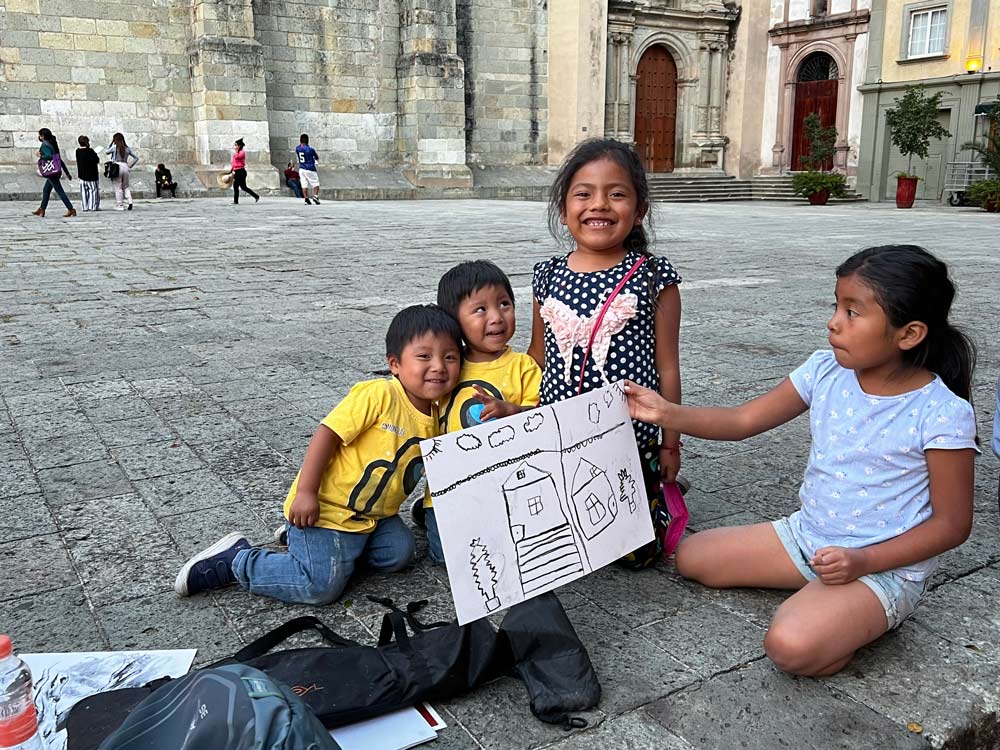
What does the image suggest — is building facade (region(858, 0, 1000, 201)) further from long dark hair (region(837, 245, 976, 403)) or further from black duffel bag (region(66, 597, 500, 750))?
black duffel bag (region(66, 597, 500, 750))

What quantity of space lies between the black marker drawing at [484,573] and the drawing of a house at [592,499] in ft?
1.05

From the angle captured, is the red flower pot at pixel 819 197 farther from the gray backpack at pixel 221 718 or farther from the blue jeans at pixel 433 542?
the gray backpack at pixel 221 718

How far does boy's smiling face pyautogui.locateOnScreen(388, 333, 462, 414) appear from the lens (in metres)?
2.61

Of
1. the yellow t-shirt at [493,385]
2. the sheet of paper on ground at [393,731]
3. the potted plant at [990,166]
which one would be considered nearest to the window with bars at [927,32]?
the potted plant at [990,166]

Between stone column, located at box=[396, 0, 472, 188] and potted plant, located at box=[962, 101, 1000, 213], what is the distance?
12.4 m

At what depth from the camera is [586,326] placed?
2.77m

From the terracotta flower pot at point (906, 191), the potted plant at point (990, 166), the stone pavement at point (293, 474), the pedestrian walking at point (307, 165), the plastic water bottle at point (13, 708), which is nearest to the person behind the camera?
the plastic water bottle at point (13, 708)

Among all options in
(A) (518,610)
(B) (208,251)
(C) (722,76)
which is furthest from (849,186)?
(A) (518,610)

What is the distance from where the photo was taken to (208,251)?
1112cm

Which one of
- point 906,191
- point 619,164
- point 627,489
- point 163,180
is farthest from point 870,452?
point 906,191

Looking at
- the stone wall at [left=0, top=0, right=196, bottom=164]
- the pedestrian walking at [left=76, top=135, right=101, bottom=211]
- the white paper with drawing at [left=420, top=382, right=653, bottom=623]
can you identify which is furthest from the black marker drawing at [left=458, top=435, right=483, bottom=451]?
the stone wall at [left=0, top=0, right=196, bottom=164]

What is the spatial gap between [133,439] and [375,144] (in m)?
21.2

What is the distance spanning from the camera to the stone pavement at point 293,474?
209 centimetres

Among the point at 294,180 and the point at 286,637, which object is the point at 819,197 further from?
the point at 286,637
